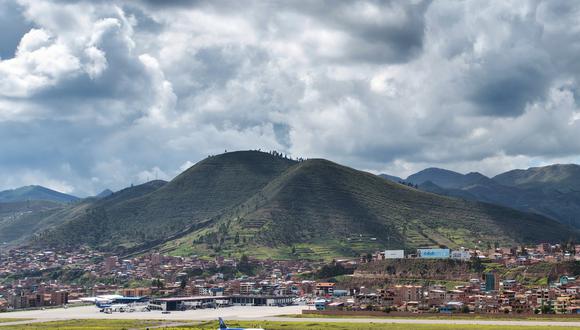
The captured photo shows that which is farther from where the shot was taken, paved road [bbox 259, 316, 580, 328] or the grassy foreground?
paved road [bbox 259, 316, 580, 328]

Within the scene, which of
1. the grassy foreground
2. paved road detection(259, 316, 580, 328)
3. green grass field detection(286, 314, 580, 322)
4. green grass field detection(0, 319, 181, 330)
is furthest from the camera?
green grass field detection(0, 319, 181, 330)

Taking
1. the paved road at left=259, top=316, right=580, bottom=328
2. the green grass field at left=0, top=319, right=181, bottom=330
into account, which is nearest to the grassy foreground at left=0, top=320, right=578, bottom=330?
the green grass field at left=0, top=319, right=181, bottom=330

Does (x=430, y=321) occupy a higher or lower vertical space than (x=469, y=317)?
lower

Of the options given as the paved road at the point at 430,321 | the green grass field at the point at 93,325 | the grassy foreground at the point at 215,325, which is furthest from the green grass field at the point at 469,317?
the green grass field at the point at 93,325

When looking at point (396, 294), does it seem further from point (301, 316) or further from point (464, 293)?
point (301, 316)

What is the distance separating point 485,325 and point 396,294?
65.7 meters

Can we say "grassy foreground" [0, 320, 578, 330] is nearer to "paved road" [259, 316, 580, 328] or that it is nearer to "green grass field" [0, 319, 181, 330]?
"green grass field" [0, 319, 181, 330]

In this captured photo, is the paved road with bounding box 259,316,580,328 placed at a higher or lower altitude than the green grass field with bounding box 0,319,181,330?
higher

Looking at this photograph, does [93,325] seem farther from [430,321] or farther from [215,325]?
[430,321]

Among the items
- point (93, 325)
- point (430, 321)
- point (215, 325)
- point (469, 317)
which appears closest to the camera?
point (430, 321)

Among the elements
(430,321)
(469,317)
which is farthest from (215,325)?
(469,317)

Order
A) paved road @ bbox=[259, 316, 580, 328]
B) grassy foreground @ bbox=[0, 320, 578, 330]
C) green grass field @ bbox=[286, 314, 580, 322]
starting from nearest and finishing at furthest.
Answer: grassy foreground @ bbox=[0, 320, 578, 330] → paved road @ bbox=[259, 316, 580, 328] → green grass field @ bbox=[286, 314, 580, 322]

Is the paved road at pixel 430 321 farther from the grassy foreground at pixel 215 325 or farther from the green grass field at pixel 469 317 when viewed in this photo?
the grassy foreground at pixel 215 325

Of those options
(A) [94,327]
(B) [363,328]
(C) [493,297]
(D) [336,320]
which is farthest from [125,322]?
(C) [493,297]
